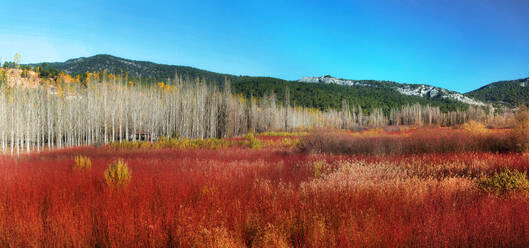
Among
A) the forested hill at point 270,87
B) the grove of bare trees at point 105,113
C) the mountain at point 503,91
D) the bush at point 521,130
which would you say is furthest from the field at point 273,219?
the mountain at point 503,91

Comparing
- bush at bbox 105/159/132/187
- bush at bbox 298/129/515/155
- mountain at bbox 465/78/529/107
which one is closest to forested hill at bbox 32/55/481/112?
mountain at bbox 465/78/529/107

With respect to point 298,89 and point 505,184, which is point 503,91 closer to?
point 298,89

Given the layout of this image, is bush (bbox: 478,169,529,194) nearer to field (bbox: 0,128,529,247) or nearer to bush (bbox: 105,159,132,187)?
field (bbox: 0,128,529,247)

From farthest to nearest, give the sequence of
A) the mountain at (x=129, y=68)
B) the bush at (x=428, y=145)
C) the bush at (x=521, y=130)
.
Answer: the mountain at (x=129, y=68) → the bush at (x=428, y=145) → the bush at (x=521, y=130)

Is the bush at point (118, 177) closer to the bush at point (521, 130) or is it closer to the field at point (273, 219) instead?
the field at point (273, 219)

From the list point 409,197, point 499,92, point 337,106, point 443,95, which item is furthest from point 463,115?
point 499,92

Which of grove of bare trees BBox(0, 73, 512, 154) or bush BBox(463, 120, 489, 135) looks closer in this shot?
bush BBox(463, 120, 489, 135)

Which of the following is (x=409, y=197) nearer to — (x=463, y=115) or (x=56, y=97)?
(x=56, y=97)

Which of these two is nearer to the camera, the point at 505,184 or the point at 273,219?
the point at 273,219

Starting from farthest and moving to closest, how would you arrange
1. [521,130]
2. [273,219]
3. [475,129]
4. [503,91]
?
1. [503,91]
2. [475,129]
3. [521,130]
4. [273,219]

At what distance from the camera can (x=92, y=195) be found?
5461mm

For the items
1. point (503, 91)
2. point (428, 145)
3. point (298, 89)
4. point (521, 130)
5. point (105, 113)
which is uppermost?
point (503, 91)

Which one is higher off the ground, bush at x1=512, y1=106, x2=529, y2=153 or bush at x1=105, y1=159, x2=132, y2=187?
bush at x1=512, y1=106, x2=529, y2=153

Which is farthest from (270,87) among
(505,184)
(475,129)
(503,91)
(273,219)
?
(503,91)
